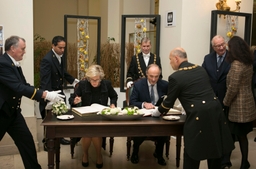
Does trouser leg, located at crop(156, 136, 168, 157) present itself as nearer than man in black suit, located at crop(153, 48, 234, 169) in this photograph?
No

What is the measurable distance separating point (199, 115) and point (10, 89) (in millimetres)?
1761

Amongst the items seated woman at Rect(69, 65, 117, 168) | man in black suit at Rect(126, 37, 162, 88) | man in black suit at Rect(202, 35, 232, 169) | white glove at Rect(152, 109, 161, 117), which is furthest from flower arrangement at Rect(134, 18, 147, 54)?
white glove at Rect(152, 109, 161, 117)

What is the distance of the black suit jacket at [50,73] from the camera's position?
4.13m

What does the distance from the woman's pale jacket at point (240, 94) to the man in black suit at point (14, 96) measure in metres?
1.78

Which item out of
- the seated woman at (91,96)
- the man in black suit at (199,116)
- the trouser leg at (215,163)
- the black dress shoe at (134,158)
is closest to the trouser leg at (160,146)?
the black dress shoe at (134,158)

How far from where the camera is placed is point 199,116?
2.75 meters

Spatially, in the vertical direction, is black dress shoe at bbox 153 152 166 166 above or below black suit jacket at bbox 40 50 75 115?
below

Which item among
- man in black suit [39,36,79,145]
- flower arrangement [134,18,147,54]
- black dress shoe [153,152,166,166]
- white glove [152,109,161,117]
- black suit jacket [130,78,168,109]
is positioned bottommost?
black dress shoe [153,152,166,166]

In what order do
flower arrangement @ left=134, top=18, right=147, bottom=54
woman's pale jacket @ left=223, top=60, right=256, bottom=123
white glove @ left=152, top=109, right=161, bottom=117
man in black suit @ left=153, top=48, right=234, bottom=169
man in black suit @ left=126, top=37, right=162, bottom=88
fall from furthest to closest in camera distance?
flower arrangement @ left=134, top=18, right=147, bottom=54
man in black suit @ left=126, top=37, right=162, bottom=88
woman's pale jacket @ left=223, top=60, right=256, bottom=123
white glove @ left=152, top=109, right=161, bottom=117
man in black suit @ left=153, top=48, right=234, bottom=169

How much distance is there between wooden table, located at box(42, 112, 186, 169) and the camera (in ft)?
9.18

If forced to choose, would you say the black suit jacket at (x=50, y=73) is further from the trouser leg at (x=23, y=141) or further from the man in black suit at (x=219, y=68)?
the man in black suit at (x=219, y=68)

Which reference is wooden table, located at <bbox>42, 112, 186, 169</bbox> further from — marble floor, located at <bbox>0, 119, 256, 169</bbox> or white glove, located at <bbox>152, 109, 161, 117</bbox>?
marble floor, located at <bbox>0, 119, 256, 169</bbox>

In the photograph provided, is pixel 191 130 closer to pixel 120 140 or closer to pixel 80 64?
pixel 120 140

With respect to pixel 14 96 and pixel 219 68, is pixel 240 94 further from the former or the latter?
pixel 14 96
